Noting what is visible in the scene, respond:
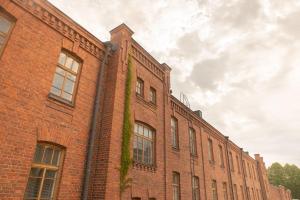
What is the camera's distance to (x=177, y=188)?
46.1 ft

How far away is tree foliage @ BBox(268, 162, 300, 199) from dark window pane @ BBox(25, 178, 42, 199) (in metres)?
67.9

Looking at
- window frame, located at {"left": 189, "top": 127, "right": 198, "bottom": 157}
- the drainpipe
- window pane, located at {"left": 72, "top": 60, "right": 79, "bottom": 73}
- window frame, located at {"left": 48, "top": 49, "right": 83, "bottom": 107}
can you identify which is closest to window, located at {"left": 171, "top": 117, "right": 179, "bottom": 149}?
window frame, located at {"left": 189, "top": 127, "right": 198, "bottom": 157}

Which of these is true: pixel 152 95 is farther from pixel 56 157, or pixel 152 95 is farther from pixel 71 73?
pixel 56 157

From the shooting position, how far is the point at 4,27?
7.54 meters

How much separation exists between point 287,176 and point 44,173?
69.3m

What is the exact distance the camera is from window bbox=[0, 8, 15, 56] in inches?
290

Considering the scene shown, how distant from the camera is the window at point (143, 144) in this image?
1114 centimetres

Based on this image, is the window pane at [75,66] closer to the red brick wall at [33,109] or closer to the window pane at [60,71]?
the red brick wall at [33,109]

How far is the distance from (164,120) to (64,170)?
6.78m

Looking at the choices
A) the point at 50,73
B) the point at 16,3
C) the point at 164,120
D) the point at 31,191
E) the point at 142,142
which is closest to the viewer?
the point at 31,191

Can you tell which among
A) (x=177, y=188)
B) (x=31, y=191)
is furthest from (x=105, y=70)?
(x=177, y=188)

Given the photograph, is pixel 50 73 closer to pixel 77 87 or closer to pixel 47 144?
pixel 77 87

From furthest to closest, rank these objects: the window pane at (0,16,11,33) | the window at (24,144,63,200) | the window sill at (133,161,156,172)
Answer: the window sill at (133,161,156,172) → the window pane at (0,16,11,33) → the window at (24,144,63,200)

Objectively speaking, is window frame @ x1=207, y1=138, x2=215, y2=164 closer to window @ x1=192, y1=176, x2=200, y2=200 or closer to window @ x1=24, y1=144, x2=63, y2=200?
window @ x1=192, y1=176, x2=200, y2=200
